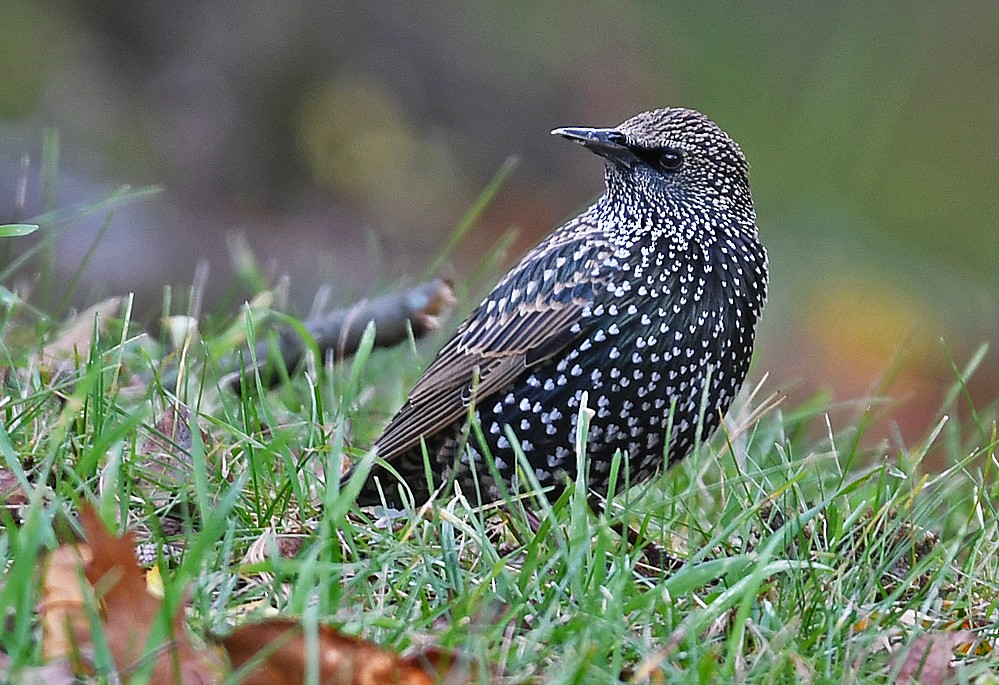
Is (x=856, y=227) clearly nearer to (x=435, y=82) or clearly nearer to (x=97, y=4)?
(x=435, y=82)

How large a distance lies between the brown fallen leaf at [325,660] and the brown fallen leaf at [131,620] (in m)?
0.06

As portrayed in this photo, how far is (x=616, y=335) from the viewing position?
409 centimetres

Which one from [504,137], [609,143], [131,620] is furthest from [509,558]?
[504,137]

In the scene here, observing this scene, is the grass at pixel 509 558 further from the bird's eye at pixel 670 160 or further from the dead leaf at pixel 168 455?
the bird's eye at pixel 670 160

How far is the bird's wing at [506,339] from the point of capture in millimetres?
4199

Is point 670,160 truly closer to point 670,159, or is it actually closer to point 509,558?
point 670,159

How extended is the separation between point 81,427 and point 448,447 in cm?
119

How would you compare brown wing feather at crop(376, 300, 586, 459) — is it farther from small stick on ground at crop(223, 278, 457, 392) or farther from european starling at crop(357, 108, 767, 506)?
small stick on ground at crop(223, 278, 457, 392)

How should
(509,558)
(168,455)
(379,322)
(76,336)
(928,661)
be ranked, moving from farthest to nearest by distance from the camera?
(379,322), (76,336), (168,455), (509,558), (928,661)

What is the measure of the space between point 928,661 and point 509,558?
2.89 ft

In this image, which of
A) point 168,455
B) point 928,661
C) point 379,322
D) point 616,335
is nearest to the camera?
point 928,661

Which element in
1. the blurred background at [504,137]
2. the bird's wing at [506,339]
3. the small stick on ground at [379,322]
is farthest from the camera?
the blurred background at [504,137]

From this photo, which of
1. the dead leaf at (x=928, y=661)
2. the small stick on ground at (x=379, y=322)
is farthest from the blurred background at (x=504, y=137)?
the dead leaf at (x=928, y=661)

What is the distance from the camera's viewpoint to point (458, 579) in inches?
119
